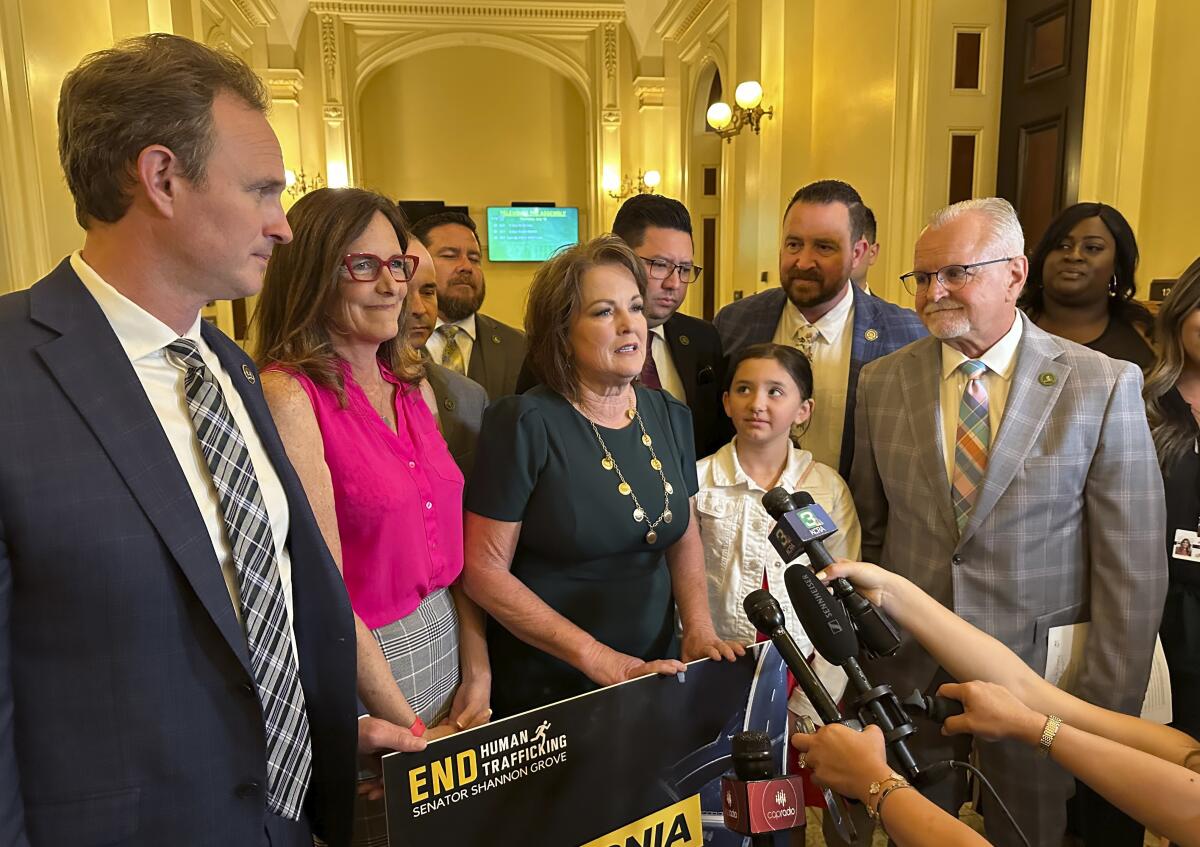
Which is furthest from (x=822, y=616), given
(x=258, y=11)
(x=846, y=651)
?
(x=258, y=11)

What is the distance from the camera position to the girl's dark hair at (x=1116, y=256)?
258 centimetres

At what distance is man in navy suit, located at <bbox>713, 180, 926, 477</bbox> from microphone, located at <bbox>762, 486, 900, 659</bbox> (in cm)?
118

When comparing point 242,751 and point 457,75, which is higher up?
point 457,75

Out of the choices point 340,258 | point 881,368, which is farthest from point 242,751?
point 881,368

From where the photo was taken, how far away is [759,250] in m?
6.71

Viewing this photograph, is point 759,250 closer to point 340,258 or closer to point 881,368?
point 881,368

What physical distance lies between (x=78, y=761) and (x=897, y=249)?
4878mm

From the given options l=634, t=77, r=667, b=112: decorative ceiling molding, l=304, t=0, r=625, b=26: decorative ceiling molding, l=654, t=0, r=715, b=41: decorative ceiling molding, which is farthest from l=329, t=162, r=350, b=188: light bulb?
l=654, t=0, r=715, b=41: decorative ceiling molding

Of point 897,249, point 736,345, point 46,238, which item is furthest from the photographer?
point 897,249

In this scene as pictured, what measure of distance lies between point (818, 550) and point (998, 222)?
41.9 inches

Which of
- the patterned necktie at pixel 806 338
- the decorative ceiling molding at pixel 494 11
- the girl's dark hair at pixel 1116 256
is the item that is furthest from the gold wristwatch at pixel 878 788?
the decorative ceiling molding at pixel 494 11

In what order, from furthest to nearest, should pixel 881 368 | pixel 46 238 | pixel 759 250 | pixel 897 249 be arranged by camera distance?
pixel 759 250 < pixel 897 249 < pixel 46 238 < pixel 881 368

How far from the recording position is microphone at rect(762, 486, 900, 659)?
1158 mm

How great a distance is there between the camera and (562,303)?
164 centimetres
